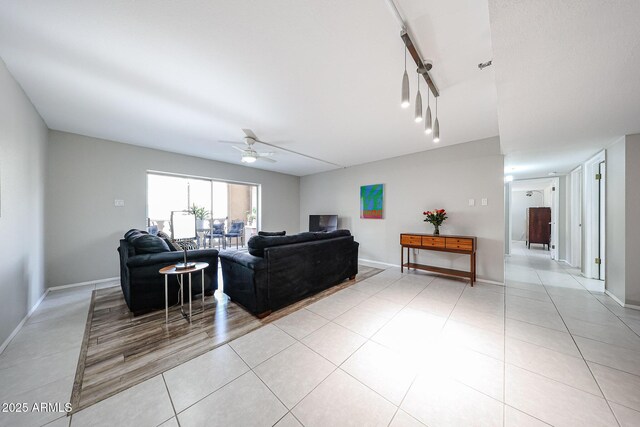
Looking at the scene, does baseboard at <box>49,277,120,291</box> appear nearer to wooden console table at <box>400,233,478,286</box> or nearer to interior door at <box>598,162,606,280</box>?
wooden console table at <box>400,233,478,286</box>

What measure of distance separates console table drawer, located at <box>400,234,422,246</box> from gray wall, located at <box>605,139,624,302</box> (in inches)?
98.1

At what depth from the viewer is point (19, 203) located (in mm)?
2281

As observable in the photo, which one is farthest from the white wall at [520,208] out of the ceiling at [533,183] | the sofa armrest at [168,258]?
the sofa armrest at [168,258]

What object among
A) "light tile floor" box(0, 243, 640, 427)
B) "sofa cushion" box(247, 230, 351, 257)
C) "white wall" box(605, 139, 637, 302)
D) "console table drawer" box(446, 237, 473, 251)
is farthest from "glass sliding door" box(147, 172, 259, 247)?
"white wall" box(605, 139, 637, 302)

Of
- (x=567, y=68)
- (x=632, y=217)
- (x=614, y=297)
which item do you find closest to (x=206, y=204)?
(x=567, y=68)

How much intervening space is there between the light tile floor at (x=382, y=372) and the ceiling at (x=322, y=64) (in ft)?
7.56

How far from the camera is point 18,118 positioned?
7.30ft

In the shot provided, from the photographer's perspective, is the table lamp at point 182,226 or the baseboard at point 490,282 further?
the baseboard at point 490,282

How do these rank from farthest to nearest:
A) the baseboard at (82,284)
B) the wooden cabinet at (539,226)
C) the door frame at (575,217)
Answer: the wooden cabinet at (539,226) < the door frame at (575,217) < the baseboard at (82,284)

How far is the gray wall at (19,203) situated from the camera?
1.92 m

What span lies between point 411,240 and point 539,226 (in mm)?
6835

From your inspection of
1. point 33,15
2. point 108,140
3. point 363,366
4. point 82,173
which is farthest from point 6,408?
point 108,140

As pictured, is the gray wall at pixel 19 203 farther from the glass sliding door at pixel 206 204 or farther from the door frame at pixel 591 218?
the door frame at pixel 591 218

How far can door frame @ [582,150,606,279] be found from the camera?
12.5 feet
